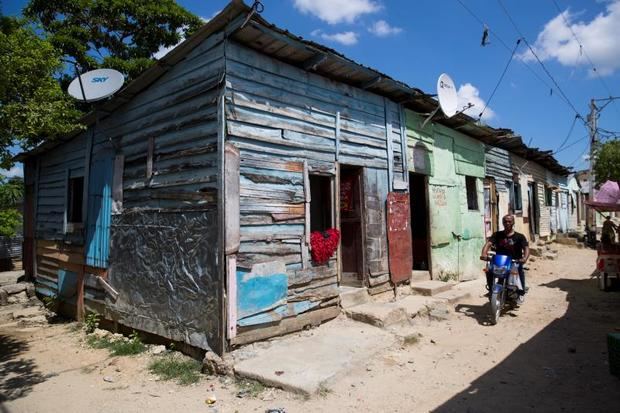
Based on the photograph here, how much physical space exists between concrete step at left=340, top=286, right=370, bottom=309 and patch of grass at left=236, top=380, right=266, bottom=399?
8.02ft

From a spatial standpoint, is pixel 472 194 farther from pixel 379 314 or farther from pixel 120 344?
pixel 120 344

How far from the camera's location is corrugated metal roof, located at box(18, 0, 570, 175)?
16.1 ft

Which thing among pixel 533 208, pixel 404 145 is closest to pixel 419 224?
pixel 404 145

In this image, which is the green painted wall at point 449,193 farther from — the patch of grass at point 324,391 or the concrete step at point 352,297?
the patch of grass at point 324,391

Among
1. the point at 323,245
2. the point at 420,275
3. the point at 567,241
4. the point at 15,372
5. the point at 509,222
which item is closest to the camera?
the point at 15,372

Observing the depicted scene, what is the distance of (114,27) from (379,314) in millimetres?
13337

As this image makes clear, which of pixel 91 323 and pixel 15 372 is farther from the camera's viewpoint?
pixel 91 323

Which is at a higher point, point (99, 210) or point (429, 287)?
point (99, 210)

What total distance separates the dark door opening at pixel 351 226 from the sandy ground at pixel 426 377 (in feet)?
4.97

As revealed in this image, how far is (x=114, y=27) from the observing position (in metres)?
13.5

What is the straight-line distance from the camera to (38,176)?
998 centimetres

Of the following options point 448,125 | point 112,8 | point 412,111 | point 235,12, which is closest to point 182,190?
point 235,12

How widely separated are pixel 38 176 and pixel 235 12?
8.08 meters

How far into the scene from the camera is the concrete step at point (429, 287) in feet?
24.9
